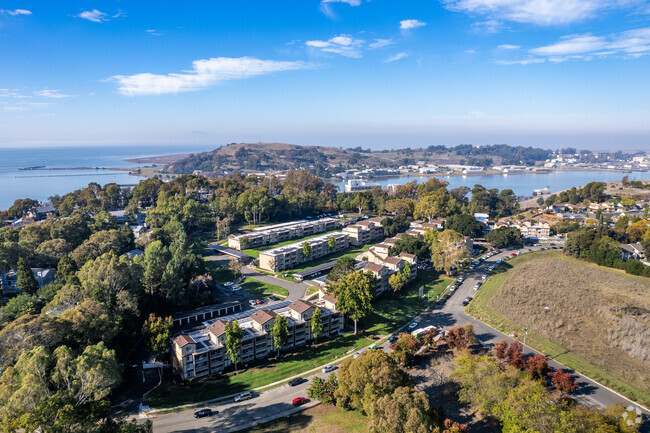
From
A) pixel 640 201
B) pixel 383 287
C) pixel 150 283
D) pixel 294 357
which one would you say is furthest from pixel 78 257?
pixel 640 201

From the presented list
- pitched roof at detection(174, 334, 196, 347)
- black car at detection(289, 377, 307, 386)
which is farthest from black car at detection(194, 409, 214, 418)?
black car at detection(289, 377, 307, 386)

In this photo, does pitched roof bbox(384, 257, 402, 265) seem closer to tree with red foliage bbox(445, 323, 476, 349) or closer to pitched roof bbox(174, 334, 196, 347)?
tree with red foliage bbox(445, 323, 476, 349)

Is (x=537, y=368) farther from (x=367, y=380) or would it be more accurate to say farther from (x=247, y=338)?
(x=247, y=338)

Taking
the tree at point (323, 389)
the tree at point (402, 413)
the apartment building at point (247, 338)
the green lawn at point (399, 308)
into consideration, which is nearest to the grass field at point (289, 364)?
the green lawn at point (399, 308)

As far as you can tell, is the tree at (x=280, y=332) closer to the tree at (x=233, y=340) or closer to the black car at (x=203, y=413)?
the tree at (x=233, y=340)

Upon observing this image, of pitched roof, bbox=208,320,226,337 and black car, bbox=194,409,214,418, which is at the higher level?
pitched roof, bbox=208,320,226,337

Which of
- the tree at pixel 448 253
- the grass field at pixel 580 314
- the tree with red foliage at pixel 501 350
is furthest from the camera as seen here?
the tree at pixel 448 253
